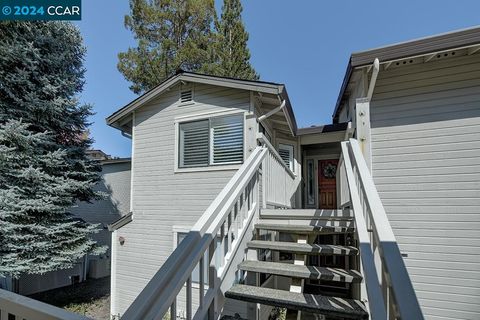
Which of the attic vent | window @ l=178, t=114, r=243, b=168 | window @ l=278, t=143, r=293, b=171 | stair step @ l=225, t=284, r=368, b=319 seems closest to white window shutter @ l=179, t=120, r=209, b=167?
window @ l=178, t=114, r=243, b=168

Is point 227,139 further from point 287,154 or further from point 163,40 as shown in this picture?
point 163,40

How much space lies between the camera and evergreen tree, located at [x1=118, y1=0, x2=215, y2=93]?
1152cm

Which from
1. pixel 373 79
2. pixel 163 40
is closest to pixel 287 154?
pixel 373 79

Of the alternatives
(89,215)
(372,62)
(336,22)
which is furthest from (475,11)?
(89,215)

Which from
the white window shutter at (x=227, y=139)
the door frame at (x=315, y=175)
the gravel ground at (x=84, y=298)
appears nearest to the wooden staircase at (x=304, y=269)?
the white window shutter at (x=227, y=139)

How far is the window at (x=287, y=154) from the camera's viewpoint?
7.51 m

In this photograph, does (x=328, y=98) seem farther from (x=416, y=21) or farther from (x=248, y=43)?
(x=416, y=21)

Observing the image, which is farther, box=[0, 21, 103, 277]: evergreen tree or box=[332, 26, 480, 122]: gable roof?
box=[0, 21, 103, 277]: evergreen tree

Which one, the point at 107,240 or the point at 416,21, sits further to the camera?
the point at 107,240

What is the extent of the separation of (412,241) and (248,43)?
1096 centimetres

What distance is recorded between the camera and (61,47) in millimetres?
7414

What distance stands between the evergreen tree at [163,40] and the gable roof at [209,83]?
5105 mm

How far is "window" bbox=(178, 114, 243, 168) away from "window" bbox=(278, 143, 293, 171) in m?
2.15

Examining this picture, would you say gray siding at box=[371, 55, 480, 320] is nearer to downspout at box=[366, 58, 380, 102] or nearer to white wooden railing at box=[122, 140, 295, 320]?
downspout at box=[366, 58, 380, 102]
